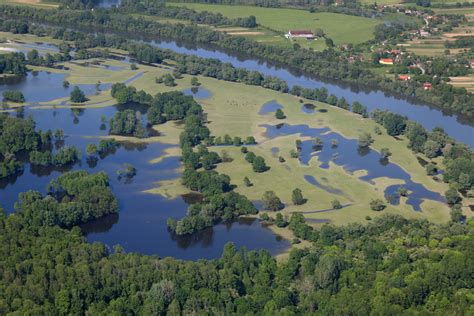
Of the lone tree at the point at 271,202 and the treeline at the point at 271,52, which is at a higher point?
the treeline at the point at 271,52

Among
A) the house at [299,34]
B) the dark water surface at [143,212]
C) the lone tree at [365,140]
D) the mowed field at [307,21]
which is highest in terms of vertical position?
the mowed field at [307,21]

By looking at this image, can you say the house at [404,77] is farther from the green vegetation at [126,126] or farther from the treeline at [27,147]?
the treeline at [27,147]

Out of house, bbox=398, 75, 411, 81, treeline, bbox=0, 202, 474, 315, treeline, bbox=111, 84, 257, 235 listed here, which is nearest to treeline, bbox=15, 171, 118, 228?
treeline, bbox=0, 202, 474, 315

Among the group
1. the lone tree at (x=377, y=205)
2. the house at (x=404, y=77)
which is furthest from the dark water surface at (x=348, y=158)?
the house at (x=404, y=77)

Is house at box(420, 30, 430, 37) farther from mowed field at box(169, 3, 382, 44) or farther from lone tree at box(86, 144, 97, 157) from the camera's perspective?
lone tree at box(86, 144, 97, 157)

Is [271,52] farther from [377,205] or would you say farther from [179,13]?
[377,205]
